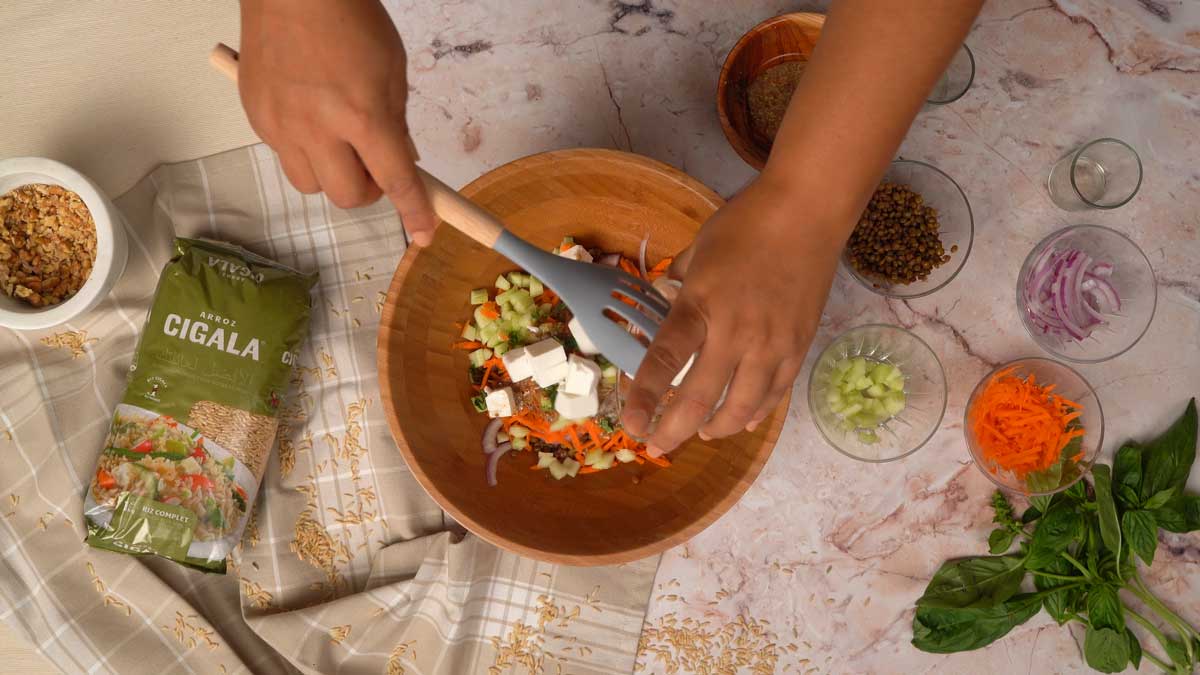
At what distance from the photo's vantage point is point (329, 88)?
92 centimetres

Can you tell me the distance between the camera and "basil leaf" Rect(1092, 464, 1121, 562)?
1.42 m

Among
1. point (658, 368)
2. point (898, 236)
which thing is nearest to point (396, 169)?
point (658, 368)

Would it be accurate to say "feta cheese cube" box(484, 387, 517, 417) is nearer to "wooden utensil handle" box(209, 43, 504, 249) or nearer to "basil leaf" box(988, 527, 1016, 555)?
"wooden utensil handle" box(209, 43, 504, 249)

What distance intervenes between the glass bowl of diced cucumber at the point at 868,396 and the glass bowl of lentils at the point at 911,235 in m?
0.10

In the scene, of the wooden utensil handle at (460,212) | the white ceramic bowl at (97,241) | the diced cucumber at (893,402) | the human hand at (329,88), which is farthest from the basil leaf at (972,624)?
the white ceramic bowl at (97,241)

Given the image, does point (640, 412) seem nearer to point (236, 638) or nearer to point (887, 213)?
point (887, 213)

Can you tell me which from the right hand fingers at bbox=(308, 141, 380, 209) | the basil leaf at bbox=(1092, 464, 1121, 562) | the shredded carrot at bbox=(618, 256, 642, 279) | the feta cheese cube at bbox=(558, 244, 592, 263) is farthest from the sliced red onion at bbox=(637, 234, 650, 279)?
the basil leaf at bbox=(1092, 464, 1121, 562)

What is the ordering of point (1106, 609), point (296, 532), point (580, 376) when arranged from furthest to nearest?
point (296, 532) → point (1106, 609) → point (580, 376)

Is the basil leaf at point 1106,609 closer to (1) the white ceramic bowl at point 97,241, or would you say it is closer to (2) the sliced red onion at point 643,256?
(2) the sliced red onion at point 643,256

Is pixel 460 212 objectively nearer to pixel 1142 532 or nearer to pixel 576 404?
pixel 576 404

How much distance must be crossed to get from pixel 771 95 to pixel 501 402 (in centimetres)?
77

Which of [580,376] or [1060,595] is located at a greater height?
[580,376]

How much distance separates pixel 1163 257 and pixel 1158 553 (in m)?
0.59

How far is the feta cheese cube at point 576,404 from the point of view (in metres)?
1.36
